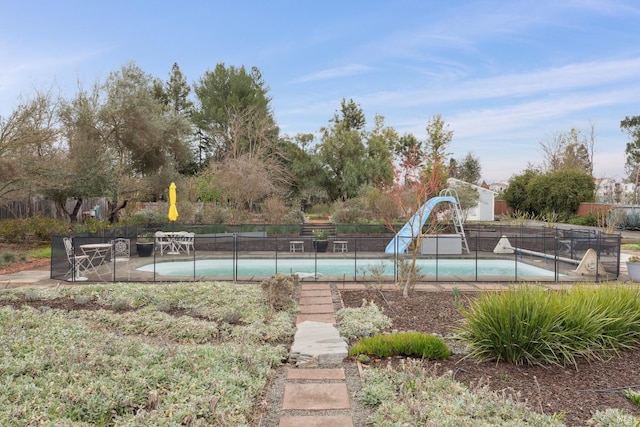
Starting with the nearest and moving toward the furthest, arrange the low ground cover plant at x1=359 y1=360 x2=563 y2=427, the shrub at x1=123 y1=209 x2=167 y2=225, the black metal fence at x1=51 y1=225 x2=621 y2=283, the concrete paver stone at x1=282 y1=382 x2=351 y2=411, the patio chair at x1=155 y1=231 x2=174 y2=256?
the low ground cover plant at x1=359 y1=360 x2=563 y2=427, the concrete paver stone at x1=282 y1=382 x2=351 y2=411, the black metal fence at x1=51 y1=225 x2=621 y2=283, the patio chair at x1=155 y1=231 x2=174 y2=256, the shrub at x1=123 y1=209 x2=167 y2=225

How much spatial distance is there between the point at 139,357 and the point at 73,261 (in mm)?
6501

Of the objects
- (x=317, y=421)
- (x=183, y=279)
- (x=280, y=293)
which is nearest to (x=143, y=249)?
(x=183, y=279)

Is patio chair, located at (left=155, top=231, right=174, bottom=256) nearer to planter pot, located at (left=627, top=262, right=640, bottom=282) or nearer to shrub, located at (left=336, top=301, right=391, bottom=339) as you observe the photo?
shrub, located at (left=336, top=301, right=391, bottom=339)

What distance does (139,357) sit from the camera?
14.9 feet

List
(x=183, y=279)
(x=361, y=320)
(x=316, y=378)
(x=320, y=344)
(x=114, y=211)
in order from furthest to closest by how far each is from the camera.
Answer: (x=114, y=211)
(x=183, y=279)
(x=361, y=320)
(x=320, y=344)
(x=316, y=378)

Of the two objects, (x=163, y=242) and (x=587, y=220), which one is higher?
(x=587, y=220)

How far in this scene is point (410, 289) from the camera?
343 inches

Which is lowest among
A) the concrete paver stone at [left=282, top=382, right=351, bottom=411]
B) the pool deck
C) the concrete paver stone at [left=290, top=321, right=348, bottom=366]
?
the concrete paver stone at [left=282, top=382, right=351, bottom=411]

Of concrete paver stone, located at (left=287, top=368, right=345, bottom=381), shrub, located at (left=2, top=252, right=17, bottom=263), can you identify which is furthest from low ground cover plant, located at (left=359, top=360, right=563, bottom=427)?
shrub, located at (left=2, top=252, right=17, bottom=263)

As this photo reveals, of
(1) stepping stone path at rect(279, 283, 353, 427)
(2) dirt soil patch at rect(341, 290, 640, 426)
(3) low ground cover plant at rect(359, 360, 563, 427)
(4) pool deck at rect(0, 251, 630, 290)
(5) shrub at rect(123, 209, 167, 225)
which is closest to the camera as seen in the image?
(3) low ground cover plant at rect(359, 360, 563, 427)

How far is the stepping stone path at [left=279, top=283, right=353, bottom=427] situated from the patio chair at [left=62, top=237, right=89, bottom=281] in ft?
19.0

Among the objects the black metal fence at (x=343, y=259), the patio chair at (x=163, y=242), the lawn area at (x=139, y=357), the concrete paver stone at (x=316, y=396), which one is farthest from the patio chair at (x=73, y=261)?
the concrete paver stone at (x=316, y=396)

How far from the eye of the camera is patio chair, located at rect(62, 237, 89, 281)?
32.8 ft

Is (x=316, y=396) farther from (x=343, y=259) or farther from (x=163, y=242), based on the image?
(x=163, y=242)
